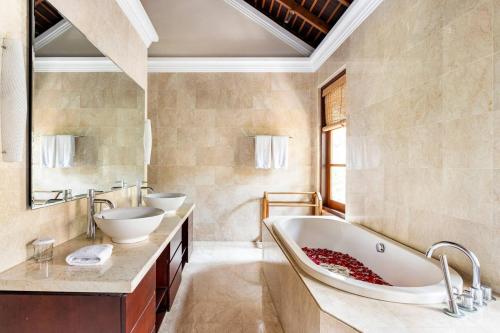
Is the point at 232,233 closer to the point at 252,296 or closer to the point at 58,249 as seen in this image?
the point at 252,296

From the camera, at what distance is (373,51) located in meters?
2.24

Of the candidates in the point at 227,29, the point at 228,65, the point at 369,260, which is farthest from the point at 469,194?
the point at 227,29

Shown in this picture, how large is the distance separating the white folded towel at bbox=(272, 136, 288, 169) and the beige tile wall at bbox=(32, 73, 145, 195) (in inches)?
66.6

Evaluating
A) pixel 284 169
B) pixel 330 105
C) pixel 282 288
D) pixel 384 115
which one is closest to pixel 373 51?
pixel 384 115

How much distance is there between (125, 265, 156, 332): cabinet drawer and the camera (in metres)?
1.05

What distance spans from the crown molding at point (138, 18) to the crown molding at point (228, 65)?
2.58 ft

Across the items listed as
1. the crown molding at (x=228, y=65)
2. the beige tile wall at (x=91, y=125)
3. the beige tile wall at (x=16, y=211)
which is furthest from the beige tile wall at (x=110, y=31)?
the crown molding at (x=228, y=65)

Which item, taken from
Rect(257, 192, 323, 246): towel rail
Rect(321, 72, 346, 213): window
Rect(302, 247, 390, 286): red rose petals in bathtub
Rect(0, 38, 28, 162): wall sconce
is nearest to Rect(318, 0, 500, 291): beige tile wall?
Rect(302, 247, 390, 286): red rose petals in bathtub

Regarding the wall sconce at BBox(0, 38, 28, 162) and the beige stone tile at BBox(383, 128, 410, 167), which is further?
the beige stone tile at BBox(383, 128, 410, 167)

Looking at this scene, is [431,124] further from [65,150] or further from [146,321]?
[65,150]

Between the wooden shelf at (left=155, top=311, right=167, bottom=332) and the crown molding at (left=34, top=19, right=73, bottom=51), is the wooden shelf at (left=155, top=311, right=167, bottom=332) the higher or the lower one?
the lower one

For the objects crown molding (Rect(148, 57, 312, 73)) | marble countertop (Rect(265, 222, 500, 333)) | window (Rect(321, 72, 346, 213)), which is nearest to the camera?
marble countertop (Rect(265, 222, 500, 333))

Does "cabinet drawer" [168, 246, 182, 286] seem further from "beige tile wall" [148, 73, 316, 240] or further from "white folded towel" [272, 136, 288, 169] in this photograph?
"white folded towel" [272, 136, 288, 169]

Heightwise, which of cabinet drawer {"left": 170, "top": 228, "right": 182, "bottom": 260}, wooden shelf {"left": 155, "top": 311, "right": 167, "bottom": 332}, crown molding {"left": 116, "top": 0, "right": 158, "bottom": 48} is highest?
crown molding {"left": 116, "top": 0, "right": 158, "bottom": 48}
